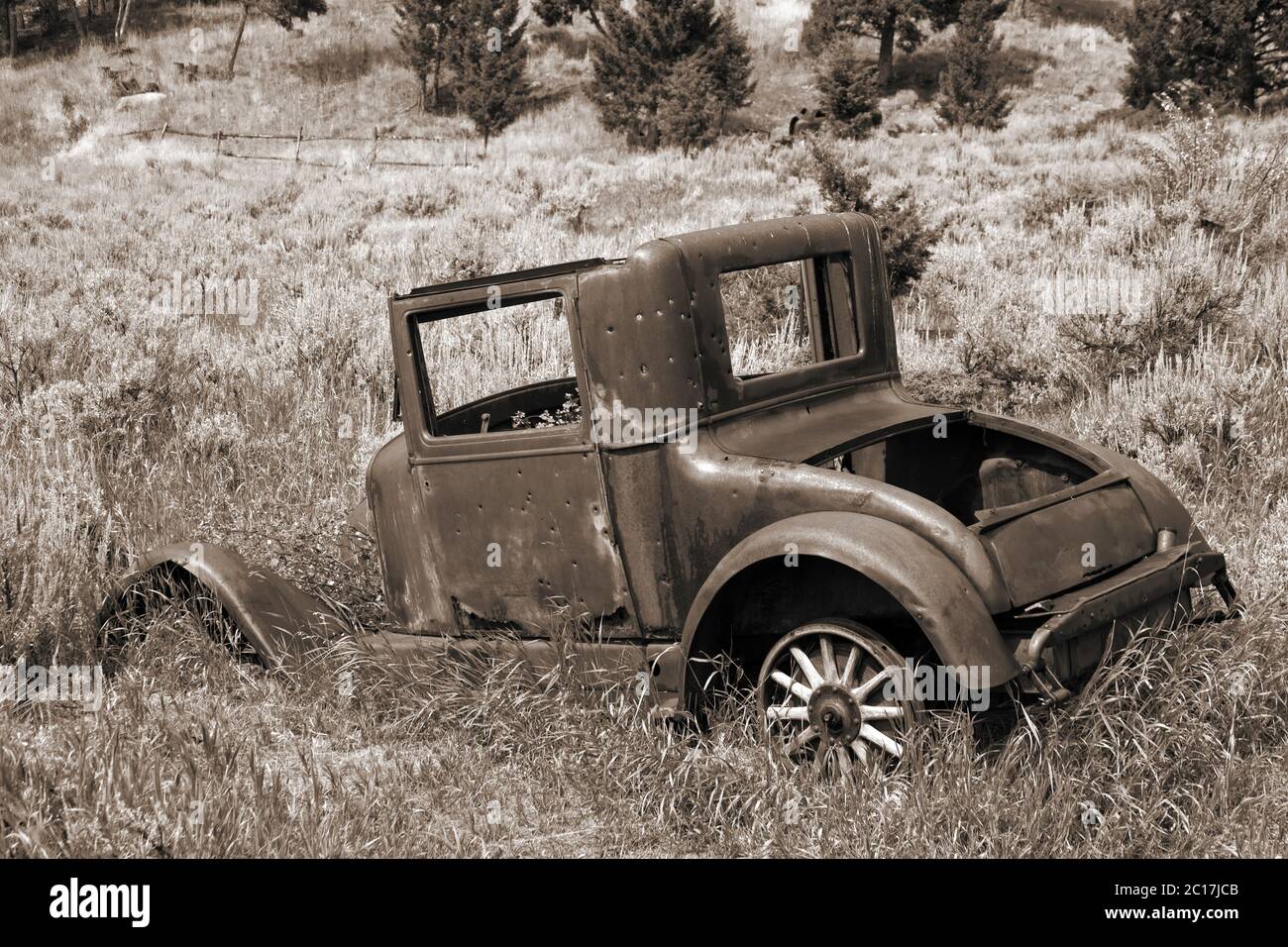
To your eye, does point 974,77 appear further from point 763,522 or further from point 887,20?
point 763,522

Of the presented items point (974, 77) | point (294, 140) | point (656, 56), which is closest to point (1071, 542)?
point (974, 77)

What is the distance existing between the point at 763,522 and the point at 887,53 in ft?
155

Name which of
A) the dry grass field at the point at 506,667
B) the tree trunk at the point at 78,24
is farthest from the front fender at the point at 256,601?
the tree trunk at the point at 78,24

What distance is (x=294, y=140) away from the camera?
40938mm

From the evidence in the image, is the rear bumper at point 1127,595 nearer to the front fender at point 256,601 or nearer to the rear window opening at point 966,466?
the rear window opening at point 966,466

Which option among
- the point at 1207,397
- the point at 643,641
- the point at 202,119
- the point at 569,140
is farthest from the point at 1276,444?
the point at 202,119

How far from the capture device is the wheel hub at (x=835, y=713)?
3346mm

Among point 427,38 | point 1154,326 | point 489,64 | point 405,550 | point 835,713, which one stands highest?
point 427,38

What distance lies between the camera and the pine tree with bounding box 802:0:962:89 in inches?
1811

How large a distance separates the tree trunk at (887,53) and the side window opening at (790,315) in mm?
38224

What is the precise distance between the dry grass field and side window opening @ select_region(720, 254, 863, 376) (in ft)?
3.21

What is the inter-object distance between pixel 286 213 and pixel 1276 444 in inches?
835

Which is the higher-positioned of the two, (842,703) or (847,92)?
(847,92)

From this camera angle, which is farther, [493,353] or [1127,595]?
[493,353]
